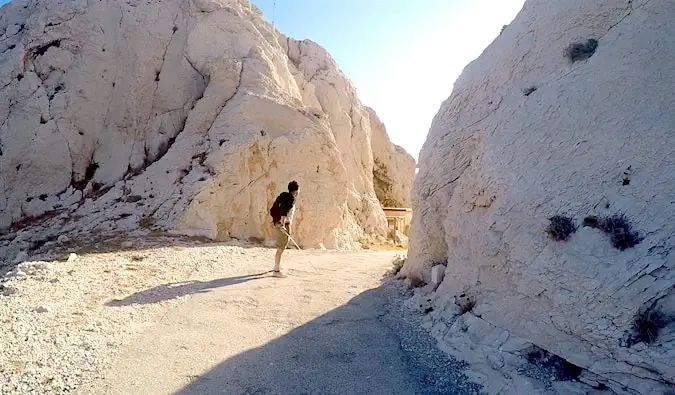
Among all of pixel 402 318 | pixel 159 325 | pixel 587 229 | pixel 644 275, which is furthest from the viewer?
pixel 402 318

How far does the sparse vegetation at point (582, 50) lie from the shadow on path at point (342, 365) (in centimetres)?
460

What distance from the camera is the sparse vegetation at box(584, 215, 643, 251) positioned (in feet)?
15.1

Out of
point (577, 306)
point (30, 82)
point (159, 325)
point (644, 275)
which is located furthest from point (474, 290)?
point (30, 82)

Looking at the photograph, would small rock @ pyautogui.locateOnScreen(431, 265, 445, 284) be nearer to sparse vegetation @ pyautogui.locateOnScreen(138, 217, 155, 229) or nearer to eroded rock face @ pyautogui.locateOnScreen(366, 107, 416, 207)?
sparse vegetation @ pyautogui.locateOnScreen(138, 217, 155, 229)

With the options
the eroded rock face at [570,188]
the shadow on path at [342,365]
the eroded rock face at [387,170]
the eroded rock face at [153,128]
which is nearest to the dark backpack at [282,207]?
the eroded rock face at [570,188]

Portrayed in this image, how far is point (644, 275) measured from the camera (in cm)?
432

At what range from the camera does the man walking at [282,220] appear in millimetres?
9383

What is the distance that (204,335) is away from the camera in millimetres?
6027

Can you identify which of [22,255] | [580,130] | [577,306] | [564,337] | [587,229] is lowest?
[22,255]

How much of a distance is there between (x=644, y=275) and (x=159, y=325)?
577 cm

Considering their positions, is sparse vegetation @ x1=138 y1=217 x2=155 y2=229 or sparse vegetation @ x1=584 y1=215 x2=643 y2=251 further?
sparse vegetation @ x1=138 y1=217 x2=155 y2=229

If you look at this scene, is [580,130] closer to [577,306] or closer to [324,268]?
[577,306]

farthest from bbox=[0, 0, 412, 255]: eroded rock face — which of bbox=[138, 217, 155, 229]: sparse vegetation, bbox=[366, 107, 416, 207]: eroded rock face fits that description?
bbox=[366, 107, 416, 207]: eroded rock face

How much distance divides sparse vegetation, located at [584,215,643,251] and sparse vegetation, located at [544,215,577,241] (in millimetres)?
172
